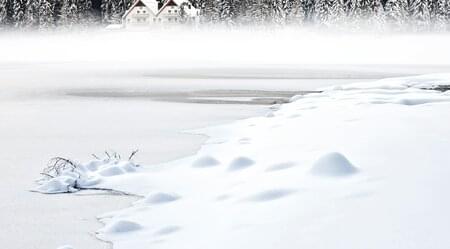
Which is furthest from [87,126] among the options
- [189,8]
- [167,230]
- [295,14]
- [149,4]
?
[149,4]

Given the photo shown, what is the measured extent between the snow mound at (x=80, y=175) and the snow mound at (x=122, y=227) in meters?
1.45

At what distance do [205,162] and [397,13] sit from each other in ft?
238

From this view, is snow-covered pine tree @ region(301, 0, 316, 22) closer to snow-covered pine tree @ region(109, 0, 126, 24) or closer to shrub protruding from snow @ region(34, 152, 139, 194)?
snow-covered pine tree @ region(109, 0, 126, 24)

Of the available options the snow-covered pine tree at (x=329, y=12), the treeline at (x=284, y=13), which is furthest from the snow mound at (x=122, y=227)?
the snow-covered pine tree at (x=329, y=12)

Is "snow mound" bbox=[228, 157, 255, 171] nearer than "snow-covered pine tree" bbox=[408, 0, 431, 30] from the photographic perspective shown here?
Yes

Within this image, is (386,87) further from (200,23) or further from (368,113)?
(200,23)

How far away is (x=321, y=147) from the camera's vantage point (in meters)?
7.27

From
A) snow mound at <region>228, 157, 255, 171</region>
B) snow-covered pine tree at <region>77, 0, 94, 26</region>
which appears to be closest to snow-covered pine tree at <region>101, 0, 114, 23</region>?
snow-covered pine tree at <region>77, 0, 94, 26</region>

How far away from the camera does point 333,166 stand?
225 inches

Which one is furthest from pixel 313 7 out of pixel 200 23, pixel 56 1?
pixel 56 1

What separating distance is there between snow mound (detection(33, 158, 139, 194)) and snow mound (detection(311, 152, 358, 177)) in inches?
86.4

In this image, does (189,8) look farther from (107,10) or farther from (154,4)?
(154,4)

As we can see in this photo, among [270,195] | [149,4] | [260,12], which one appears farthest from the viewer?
[149,4]

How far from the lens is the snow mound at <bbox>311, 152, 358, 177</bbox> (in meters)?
5.60
